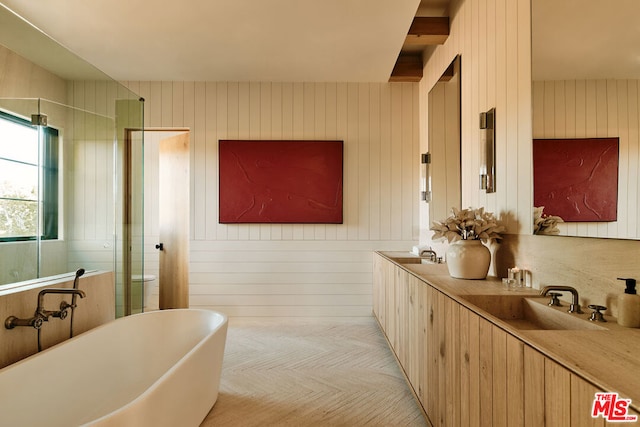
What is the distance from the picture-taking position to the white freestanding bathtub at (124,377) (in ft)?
5.04

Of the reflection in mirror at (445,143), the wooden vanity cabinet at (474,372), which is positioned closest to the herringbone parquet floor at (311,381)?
the wooden vanity cabinet at (474,372)

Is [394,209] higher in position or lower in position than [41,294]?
higher

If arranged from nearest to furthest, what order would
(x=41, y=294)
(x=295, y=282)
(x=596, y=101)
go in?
(x=596, y=101) < (x=41, y=294) < (x=295, y=282)

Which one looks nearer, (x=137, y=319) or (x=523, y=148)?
(x=523, y=148)

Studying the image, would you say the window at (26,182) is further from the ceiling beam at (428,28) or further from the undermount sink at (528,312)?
the ceiling beam at (428,28)

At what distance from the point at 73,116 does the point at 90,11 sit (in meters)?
0.96

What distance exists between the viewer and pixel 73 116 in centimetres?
235

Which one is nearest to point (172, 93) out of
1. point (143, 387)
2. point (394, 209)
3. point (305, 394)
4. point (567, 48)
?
point (394, 209)

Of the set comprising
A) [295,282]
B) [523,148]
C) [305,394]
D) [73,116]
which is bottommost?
[305,394]

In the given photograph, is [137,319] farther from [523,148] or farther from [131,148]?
[523,148]

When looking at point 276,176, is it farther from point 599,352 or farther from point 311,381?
point 599,352

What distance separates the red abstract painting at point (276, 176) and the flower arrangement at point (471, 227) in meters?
2.02

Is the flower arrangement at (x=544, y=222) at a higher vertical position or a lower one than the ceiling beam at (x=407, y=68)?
lower

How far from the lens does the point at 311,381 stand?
104 inches
